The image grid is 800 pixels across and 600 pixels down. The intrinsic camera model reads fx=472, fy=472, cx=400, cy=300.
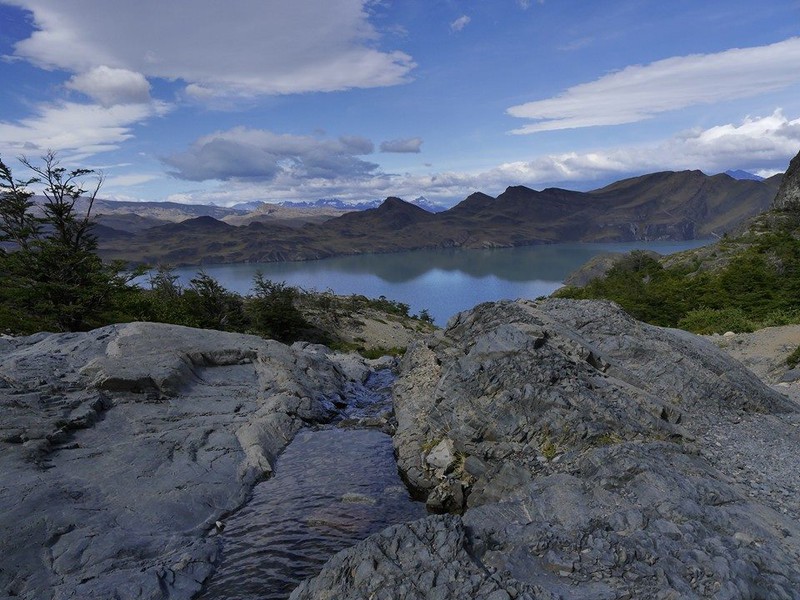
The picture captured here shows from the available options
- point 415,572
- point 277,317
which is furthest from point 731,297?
point 415,572

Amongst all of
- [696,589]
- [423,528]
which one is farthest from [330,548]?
[696,589]

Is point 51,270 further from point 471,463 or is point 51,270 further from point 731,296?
point 731,296

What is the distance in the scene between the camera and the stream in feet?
35.3

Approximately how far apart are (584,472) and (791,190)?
10175cm

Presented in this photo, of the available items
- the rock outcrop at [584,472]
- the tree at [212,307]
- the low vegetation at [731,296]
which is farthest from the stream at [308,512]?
the low vegetation at [731,296]

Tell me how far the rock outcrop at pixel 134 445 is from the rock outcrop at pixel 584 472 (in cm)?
491

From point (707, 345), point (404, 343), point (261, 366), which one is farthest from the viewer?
point (404, 343)

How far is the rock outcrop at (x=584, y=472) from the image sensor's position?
24.9 ft

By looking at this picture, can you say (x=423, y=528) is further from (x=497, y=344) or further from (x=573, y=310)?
(x=573, y=310)

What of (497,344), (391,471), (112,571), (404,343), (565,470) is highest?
(497,344)

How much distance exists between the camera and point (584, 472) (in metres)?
10.9

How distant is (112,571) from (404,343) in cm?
4022

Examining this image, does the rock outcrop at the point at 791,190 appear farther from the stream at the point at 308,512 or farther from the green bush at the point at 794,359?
the stream at the point at 308,512

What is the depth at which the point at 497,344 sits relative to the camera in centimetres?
1658
